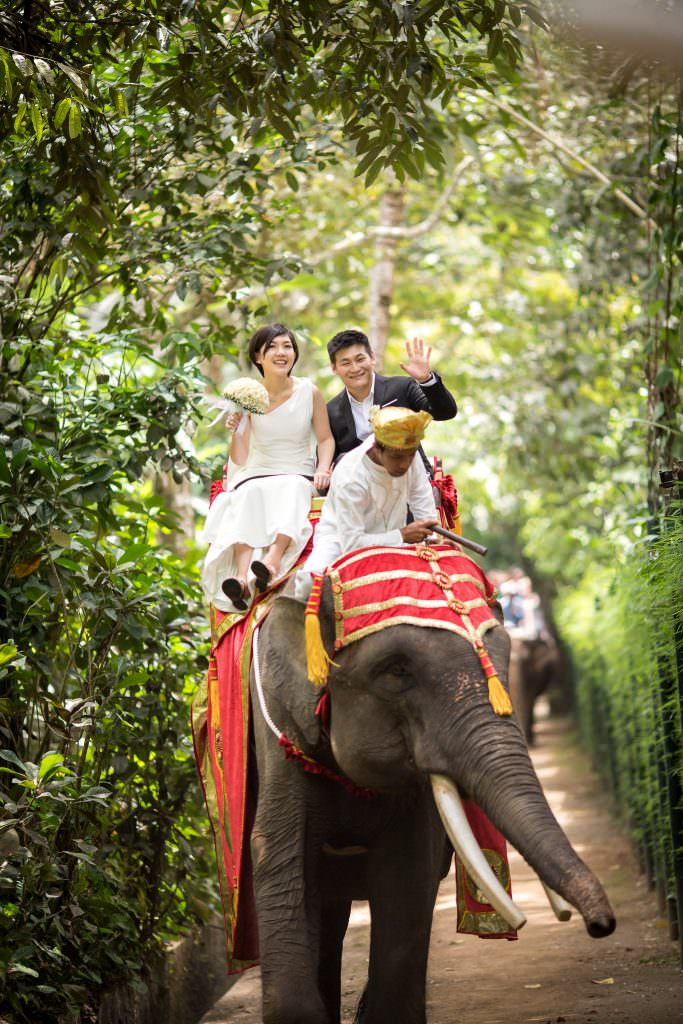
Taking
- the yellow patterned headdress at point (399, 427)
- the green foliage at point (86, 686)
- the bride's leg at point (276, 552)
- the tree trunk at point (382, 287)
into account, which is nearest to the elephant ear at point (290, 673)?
the bride's leg at point (276, 552)

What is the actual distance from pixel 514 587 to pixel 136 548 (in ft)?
49.3

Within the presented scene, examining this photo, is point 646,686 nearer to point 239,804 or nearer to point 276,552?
point 276,552

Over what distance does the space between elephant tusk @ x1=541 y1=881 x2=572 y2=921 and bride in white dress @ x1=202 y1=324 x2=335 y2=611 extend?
1.95 metres

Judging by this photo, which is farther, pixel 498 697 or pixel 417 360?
pixel 417 360

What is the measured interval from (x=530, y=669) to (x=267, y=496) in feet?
50.6

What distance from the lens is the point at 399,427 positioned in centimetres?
446

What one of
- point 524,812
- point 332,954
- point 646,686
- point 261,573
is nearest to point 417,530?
point 261,573

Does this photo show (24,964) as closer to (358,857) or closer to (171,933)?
(358,857)

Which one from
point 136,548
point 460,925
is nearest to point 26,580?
point 136,548

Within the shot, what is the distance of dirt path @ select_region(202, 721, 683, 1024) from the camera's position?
19.4ft

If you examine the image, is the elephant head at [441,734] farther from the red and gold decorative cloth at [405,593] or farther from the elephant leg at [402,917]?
the elephant leg at [402,917]

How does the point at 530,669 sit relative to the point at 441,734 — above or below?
above

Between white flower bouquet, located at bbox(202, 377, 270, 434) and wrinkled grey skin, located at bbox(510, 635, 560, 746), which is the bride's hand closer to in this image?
white flower bouquet, located at bbox(202, 377, 270, 434)

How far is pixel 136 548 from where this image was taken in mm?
5895
